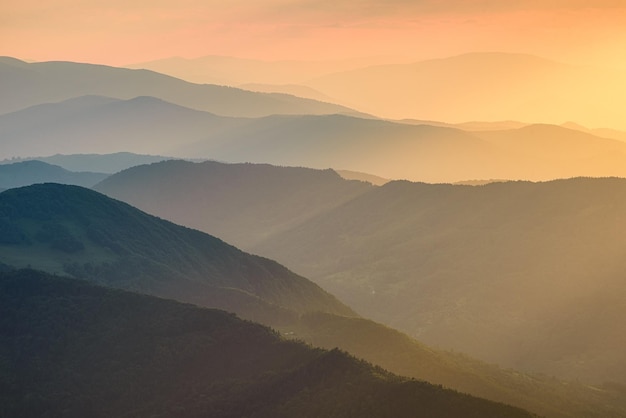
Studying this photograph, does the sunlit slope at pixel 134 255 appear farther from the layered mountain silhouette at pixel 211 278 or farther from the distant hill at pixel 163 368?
the distant hill at pixel 163 368

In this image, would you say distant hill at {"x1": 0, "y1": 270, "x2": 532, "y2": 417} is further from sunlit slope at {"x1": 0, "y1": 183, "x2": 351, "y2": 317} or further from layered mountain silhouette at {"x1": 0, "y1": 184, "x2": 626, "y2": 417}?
sunlit slope at {"x1": 0, "y1": 183, "x2": 351, "y2": 317}

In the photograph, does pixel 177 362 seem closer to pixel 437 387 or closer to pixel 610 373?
pixel 437 387

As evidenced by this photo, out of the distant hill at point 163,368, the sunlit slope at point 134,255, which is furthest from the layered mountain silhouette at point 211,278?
the distant hill at point 163,368

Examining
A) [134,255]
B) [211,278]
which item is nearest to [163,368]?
[134,255]

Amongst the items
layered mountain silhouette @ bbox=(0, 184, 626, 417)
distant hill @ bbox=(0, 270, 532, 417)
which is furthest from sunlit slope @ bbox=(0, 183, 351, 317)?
distant hill @ bbox=(0, 270, 532, 417)

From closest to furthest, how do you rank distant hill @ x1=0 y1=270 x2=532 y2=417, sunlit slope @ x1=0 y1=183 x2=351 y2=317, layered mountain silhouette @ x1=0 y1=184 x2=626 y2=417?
1. distant hill @ x1=0 y1=270 x2=532 y2=417
2. layered mountain silhouette @ x1=0 y1=184 x2=626 y2=417
3. sunlit slope @ x1=0 y1=183 x2=351 y2=317

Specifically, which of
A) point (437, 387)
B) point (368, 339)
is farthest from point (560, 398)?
point (437, 387)
